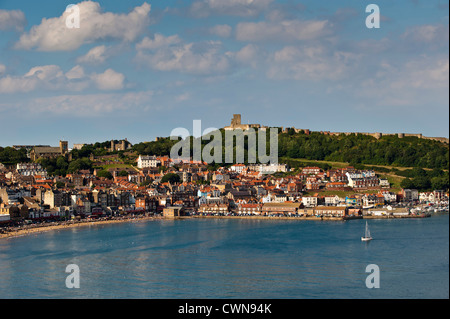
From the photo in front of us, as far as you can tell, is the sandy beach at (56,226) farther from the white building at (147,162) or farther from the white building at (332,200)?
the white building at (147,162)

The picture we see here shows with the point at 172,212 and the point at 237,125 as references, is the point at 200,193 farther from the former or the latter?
the point at 237,125

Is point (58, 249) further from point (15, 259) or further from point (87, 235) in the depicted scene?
point (87, 235)

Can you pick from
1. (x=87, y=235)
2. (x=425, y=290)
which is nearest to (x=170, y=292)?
(x=425, y=290)

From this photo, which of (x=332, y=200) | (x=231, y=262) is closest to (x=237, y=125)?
(x=332, y=200)

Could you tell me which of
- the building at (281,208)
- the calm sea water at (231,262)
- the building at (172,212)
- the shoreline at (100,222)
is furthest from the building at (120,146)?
the calm sea water at (231,262)

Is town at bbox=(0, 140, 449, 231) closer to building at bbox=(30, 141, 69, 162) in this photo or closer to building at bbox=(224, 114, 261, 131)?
building at bbox=(30, 141, 69, 162)
